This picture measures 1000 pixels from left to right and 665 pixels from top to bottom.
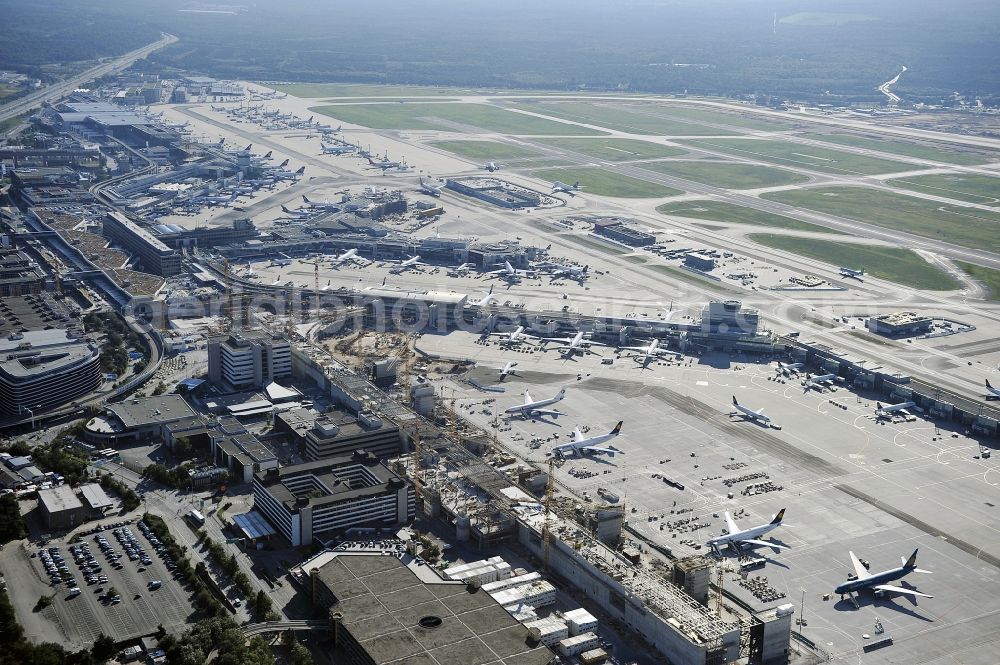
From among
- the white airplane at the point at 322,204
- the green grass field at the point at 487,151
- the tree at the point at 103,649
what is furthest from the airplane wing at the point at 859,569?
the green grass field at the point at 487,151

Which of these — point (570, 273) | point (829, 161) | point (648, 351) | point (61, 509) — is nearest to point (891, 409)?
point (648, 351)

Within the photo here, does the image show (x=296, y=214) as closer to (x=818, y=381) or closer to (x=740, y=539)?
(x=818, y=381)

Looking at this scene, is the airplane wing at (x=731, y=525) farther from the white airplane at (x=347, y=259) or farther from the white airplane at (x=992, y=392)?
the white airplane at (x=347, y=259)

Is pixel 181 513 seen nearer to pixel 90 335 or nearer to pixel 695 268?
pixel 90 335

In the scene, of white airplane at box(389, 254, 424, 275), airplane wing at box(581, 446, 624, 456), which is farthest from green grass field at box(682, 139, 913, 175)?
airplane wing at box(581, 446, 624, 456)

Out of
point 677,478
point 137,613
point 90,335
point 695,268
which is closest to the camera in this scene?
point 137,613

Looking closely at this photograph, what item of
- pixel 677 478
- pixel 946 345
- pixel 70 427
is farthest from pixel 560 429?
pixel 946 345
